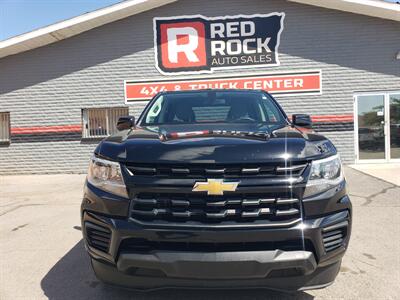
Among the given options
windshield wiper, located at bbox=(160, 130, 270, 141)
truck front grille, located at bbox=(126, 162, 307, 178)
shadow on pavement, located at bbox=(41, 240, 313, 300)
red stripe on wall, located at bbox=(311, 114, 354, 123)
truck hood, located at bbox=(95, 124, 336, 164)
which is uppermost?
red stripe on wall, located at bbox=(311, 114, 354, 123)

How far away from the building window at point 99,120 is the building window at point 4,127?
265 centimetres

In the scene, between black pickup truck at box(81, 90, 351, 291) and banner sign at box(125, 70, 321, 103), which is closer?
black pickup truck at box(81, 90, 351, 291)

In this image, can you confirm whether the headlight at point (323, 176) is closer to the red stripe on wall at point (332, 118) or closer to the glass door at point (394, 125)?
the red stripe on wall at point (332, 118)

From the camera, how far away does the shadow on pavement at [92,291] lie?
300 cm

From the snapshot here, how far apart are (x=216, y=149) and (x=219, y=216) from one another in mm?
432

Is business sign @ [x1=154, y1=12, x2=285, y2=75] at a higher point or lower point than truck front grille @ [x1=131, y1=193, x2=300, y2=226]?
higher

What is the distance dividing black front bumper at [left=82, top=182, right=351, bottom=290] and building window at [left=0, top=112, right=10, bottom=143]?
39.2 ft

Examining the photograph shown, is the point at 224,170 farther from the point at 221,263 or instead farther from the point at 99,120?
the point at 99,120

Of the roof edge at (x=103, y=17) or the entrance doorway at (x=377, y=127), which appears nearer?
the roof edge at (x=103, y=17)

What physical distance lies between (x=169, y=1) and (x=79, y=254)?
32.2ft

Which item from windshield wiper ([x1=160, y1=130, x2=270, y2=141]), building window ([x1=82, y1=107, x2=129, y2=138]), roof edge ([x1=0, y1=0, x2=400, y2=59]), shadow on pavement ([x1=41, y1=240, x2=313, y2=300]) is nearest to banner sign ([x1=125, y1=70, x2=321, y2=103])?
building window ([x1=82, y1=107, x2=129, y2=138])

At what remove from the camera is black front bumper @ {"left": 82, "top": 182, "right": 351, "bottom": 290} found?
7.54 feet

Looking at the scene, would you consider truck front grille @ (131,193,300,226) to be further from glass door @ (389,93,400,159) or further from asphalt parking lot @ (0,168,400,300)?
glass door @ (389,93,400,159)


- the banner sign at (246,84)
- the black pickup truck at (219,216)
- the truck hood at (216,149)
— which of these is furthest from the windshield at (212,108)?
the banner sign at (246,84)
